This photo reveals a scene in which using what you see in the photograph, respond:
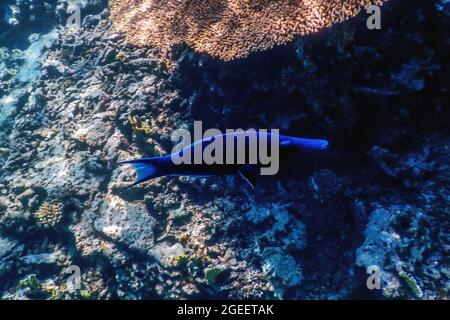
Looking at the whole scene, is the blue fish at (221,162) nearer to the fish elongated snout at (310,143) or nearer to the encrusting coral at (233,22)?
the fish elongated snout at (310,143)

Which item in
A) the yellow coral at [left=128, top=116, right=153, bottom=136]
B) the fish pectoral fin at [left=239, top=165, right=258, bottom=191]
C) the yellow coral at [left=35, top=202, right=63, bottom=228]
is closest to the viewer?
the fish pectoral fin at [left=239, top=165, right=258, bottom=191]

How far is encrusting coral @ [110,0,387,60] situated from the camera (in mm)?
3020

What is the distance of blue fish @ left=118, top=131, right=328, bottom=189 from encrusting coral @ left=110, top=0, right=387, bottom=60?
1826 millimetres

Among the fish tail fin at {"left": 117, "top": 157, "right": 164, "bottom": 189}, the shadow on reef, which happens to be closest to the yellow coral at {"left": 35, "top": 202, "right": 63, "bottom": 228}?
the shadow on reef

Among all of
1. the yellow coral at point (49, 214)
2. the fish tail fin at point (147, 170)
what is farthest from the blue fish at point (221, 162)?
the yellow coral at point (49, 214)

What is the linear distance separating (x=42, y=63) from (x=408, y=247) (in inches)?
289

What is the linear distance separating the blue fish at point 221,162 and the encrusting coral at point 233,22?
71.9 inches

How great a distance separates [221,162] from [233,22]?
2373mm

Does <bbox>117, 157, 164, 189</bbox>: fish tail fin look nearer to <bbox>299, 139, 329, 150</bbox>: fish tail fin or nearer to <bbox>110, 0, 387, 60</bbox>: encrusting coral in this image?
<bbox>299, 139, 329, 150</bbox>: fish tail fin

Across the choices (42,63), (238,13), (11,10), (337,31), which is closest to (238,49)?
(238,13)

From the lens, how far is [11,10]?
812cm

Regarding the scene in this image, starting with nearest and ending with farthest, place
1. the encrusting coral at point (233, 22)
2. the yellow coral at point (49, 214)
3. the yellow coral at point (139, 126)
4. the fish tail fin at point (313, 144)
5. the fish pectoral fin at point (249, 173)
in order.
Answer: the fish tail fin at point (313, 144)
the fish pectoral fin at point (249, 173)
the encrusting coral at point (233, 22)
the yellow coral at point (139, 126)
the yellow coral at point (49, 214)

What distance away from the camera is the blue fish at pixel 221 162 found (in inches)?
64.9

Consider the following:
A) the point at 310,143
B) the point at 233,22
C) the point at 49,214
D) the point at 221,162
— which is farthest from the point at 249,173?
the point at 49,214
